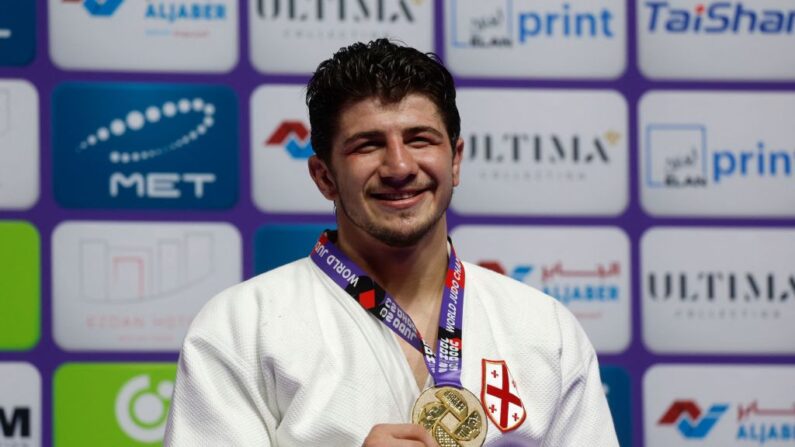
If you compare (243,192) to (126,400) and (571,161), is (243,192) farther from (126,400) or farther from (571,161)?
(571,161)

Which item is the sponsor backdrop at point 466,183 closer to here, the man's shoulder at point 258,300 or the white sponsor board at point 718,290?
the white sponsor board at point 718,290

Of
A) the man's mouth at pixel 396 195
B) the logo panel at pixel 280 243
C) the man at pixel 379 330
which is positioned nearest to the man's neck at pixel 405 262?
the man at pixel 379 330

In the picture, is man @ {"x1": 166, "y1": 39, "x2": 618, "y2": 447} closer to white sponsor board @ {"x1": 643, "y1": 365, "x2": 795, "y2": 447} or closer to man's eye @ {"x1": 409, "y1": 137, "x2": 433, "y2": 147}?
man's eye @ {"x1": 409, "y1": 137, "x2": 433, "y2": 147}

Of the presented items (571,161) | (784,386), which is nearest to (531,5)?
(571,161)

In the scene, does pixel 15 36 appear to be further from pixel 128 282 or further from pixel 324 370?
pixel 324 370

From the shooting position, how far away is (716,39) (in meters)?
3.66

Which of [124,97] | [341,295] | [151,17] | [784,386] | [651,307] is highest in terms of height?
[151,17]

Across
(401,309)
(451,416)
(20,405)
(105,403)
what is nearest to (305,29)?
(105,403)

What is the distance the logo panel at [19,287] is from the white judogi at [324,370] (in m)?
1.30

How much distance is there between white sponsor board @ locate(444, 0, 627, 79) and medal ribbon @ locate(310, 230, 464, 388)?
140cm

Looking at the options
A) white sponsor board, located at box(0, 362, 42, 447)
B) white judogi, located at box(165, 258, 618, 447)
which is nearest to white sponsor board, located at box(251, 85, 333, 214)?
white sponsor board, located at box(0, 362, 42, 447)

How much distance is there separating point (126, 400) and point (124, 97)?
869 millimetres

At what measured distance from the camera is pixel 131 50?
11.2 feet

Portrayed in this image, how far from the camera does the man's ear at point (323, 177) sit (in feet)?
7.34
